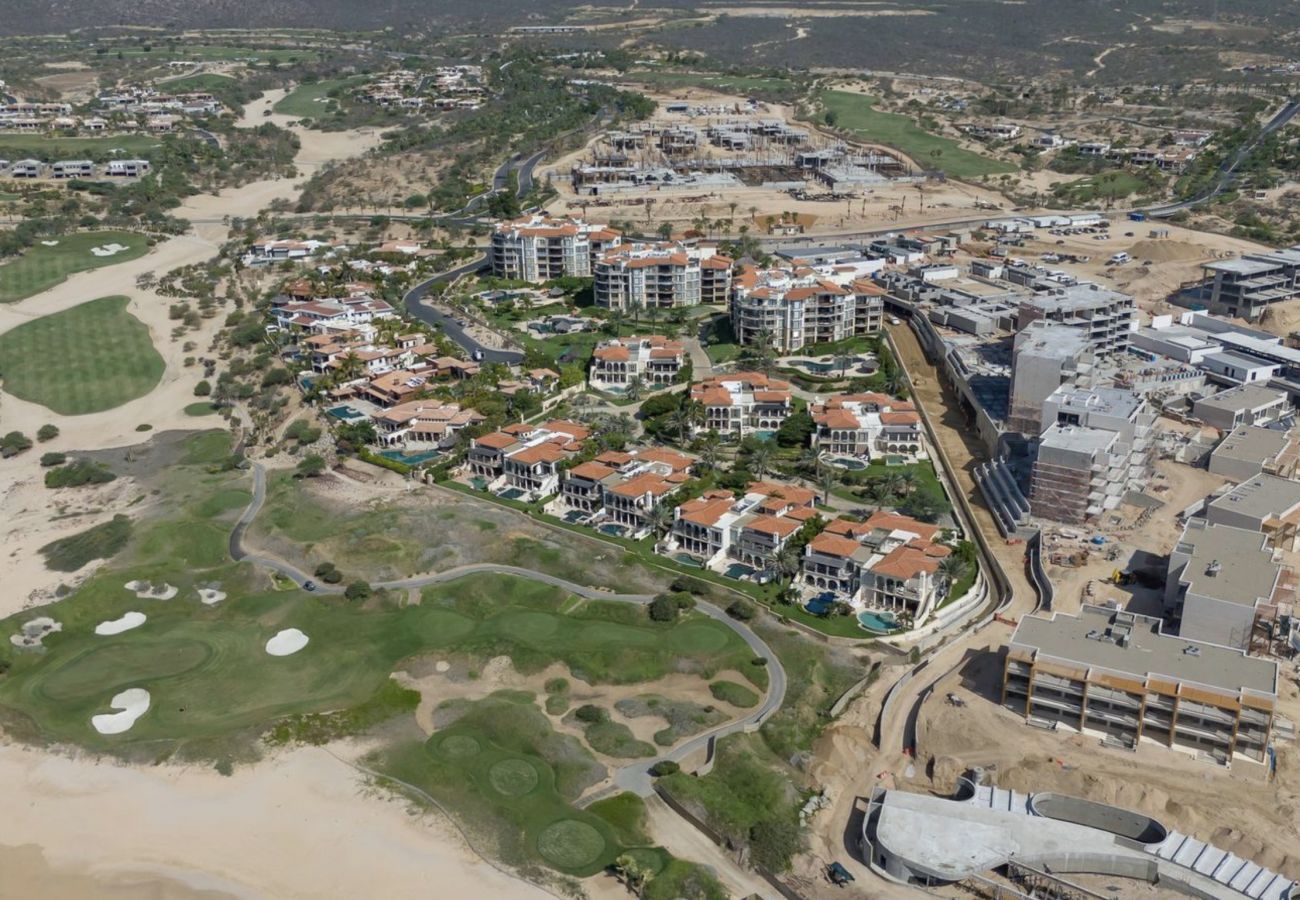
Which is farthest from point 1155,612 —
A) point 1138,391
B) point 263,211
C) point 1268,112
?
point 1268,112

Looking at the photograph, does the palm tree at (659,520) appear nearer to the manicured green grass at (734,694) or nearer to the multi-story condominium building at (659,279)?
the manicured green grass at (734,694)

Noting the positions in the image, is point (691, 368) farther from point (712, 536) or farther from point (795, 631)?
point (795, 631)

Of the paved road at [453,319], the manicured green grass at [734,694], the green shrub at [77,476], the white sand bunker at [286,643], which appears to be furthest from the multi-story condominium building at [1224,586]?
the green shrub at [77,476]

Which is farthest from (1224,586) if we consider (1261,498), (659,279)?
(659,279)

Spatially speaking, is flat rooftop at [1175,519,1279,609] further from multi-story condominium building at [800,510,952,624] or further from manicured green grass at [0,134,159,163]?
manicured green grass at [0,134,159,163]

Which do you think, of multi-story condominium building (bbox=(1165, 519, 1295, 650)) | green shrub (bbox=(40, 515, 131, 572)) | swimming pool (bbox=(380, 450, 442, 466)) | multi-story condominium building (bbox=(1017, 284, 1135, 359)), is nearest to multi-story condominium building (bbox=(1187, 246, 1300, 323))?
multi-story condominium building (bbox=(1017, 284, 1135, 359))

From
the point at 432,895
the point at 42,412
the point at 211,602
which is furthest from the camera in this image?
the point at 42,412
